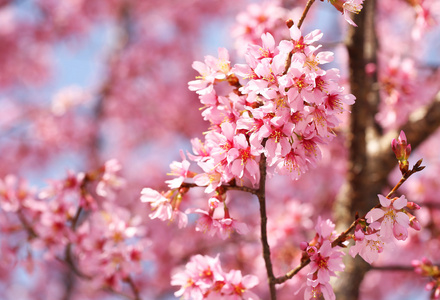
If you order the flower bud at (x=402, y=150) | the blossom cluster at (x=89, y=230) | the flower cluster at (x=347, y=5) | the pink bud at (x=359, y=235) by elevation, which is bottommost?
the blossom cluster at (x=89, y=230)

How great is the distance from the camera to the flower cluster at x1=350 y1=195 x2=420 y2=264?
4.67 ft

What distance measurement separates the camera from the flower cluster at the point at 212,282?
67.9 inches

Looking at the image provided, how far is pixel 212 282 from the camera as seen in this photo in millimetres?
1751

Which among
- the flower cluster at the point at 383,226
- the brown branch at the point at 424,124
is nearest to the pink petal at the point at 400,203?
the flower cluster at the point at 383,226

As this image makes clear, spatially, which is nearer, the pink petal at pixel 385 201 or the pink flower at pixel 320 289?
the pink petal at pixel 385 201

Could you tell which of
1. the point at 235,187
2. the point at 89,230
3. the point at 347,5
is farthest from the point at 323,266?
the point at 89,230

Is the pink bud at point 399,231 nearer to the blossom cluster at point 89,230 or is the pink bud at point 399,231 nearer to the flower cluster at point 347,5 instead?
the flower cluster at point 347,5

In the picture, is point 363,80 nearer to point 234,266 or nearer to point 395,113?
point 395,113

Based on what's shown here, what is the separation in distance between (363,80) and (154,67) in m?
5.21

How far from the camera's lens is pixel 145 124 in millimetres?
7895

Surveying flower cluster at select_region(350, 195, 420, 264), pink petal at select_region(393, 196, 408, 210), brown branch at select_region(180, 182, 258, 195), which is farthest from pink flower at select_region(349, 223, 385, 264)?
brown branch at select_region(180, 182, 258, 195)

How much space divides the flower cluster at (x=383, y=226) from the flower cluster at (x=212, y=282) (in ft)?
1.53

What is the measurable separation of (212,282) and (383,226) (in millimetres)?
713

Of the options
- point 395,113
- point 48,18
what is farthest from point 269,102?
point 48,18
